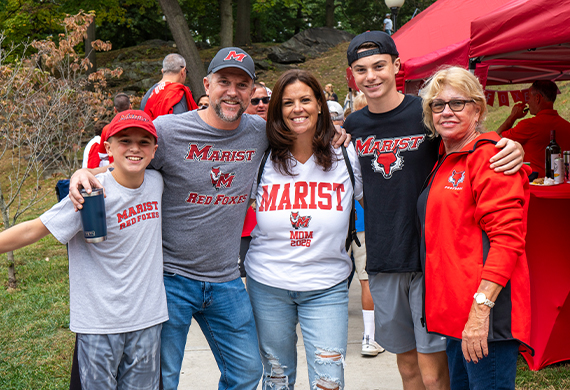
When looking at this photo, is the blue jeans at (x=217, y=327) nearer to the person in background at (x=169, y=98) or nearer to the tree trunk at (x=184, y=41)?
the person in background at (x=169, y=98)

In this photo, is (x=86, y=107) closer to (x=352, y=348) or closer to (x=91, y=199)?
(x=352, y=348)

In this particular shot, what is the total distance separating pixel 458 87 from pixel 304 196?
983 mm

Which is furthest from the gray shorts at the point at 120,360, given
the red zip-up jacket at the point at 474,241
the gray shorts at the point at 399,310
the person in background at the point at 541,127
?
the person in background at the point at 541,127

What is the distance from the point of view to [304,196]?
2816 mm

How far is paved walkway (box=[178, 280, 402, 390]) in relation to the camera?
4.08 meters

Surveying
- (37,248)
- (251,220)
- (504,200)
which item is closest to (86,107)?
(37,248)

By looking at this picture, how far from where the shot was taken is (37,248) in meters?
10.1

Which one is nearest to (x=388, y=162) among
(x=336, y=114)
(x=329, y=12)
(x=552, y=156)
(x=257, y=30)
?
(x=552, y=156)

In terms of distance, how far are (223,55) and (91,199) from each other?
116 centimetres

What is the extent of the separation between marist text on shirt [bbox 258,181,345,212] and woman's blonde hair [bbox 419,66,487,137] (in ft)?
2.15

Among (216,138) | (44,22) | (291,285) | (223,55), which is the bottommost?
(291,285)

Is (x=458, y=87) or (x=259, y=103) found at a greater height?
(x=259, y=103)

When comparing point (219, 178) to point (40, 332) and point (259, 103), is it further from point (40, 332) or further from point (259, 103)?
point (40, 332)

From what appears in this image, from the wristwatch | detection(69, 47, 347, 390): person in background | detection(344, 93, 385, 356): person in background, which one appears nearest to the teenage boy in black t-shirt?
detection(69, 47, 347, 390): person in background
